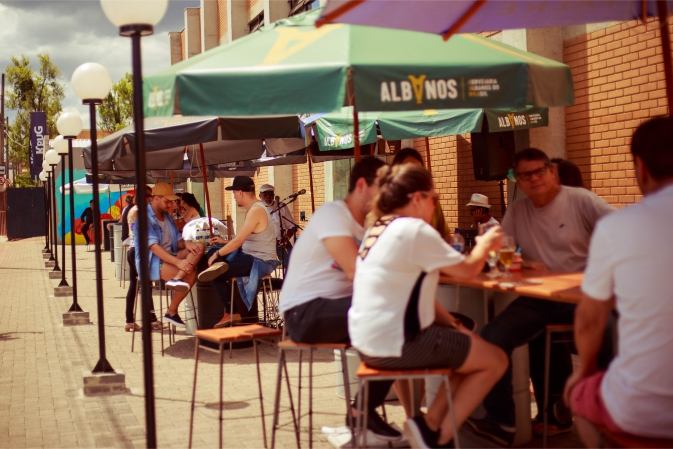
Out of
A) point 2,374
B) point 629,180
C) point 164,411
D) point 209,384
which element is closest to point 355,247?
point 164,411

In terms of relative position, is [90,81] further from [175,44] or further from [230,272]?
[175,44]

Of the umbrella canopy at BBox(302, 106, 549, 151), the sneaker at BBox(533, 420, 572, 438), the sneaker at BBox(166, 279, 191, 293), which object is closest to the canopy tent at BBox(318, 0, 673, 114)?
the sneaker at BBox(533, 420, 572, 438)

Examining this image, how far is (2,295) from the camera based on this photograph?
55.2 ft

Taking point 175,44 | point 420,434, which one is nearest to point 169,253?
point 420,434

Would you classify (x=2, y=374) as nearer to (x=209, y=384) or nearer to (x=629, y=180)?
(x=209, y=384)

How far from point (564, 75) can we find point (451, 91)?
1.11m

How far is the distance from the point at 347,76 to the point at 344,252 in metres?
1.04

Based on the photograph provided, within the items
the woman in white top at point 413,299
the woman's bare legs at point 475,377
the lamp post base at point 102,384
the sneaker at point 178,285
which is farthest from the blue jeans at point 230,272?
the woman's bare legs at point 475,377

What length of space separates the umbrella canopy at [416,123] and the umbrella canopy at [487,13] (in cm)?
356

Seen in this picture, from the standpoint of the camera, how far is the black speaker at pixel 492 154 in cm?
1068

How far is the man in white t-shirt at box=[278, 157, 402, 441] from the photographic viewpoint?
4758mm

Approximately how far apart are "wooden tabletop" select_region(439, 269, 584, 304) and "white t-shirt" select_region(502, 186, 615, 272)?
A: 1.25ft

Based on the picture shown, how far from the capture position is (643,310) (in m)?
2.94

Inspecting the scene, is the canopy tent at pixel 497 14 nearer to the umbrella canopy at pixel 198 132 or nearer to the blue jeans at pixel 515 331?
the blue jeans at pixel 515 331
